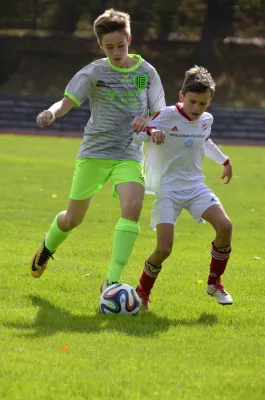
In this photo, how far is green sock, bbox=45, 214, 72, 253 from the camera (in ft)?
26.0

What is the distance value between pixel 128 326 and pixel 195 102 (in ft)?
5.72

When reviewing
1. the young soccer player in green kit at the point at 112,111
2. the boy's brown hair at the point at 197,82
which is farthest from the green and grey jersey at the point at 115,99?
the boy's brown hair at the point at 197,82

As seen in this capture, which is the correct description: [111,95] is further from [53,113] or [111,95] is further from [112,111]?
[53,113]

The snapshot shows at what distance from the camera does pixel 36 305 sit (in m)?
7.17

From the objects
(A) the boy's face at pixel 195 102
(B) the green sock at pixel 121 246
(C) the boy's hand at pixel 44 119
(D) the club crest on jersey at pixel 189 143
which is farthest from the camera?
(D) the club crest on jersey at pixel 189 143

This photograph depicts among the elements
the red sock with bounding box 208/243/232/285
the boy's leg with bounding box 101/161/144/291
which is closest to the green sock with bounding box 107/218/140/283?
the boy's leg with bounding box 101/161/144/291

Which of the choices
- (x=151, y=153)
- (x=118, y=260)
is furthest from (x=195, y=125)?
(x=118, y=260)

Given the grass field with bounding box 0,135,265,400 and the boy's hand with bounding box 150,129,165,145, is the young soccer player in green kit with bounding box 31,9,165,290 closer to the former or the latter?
the boy's hand with bounding box 150,129,165,145

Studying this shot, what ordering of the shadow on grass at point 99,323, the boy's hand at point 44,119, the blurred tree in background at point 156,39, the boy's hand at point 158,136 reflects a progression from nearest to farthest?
1. the shadow on grass at point 99,323
2. the boy's hand at point 44,119
3. the boy's hand at point 158,136
4. the blurred tree in background at point 156,39

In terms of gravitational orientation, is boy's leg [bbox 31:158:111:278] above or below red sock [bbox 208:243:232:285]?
above

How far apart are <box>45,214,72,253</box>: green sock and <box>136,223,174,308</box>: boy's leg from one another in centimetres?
85

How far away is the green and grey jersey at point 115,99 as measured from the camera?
24.5 feet

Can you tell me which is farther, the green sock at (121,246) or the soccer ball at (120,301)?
the green sock at (121,246)

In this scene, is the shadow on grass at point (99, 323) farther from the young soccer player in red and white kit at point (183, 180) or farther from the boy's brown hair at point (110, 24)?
the boy's brown hair at point (110, 24)
